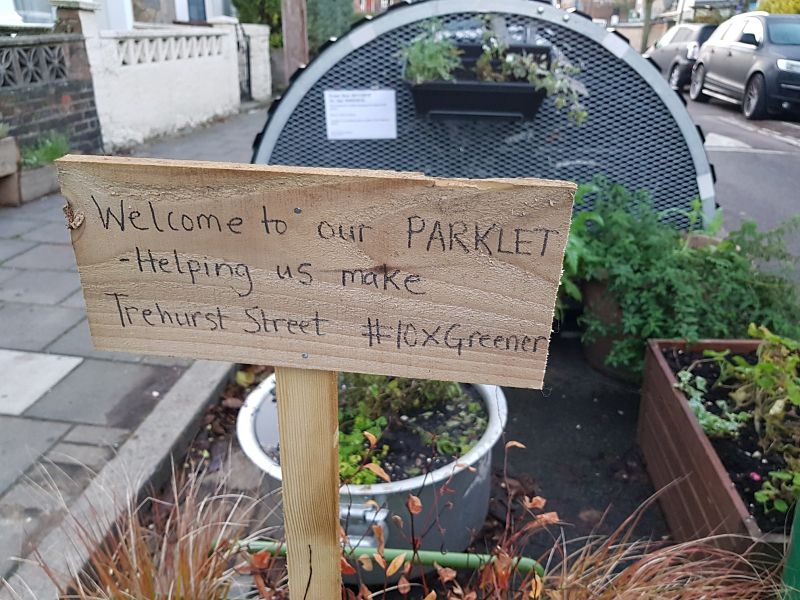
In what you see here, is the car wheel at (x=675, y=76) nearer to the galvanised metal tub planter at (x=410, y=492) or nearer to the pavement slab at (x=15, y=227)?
the pavement slab at (x=15, y=227)

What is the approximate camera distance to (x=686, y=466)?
7.77 feet

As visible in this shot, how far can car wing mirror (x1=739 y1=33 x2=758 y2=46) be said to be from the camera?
433 inches

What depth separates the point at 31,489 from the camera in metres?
2.50

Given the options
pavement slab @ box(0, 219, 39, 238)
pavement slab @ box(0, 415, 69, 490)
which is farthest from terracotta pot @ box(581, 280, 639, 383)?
pavement slab @ box(0, 219, 39, 238)

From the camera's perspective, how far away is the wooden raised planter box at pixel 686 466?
1.97 metres

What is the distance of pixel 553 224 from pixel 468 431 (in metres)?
1.40

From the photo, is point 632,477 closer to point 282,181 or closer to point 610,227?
point 610,227

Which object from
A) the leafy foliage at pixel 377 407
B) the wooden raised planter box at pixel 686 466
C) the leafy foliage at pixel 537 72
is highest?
the leafy foliage at pixel 537 72

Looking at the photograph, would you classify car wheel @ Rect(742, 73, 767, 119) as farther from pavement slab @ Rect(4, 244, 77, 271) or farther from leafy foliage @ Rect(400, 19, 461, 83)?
pavement slab @ Rect(4, 244, 77, 271)

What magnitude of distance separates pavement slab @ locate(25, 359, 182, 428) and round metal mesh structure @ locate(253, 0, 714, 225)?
4.14 ft

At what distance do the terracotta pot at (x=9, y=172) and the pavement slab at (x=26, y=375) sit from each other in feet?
8.76

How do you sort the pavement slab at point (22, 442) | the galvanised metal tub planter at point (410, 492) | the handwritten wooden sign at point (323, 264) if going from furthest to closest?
1. the pavement slab at point (22, 442)
2. the galvanised metal tub planter at point (410, 492)
3. the handwritten wooden sign at point (323, 264)

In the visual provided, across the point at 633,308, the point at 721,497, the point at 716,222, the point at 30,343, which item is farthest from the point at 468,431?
the point at 30,343

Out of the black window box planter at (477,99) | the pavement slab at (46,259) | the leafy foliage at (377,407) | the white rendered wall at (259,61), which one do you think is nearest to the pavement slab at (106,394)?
the leafy foliage at (377,407)
